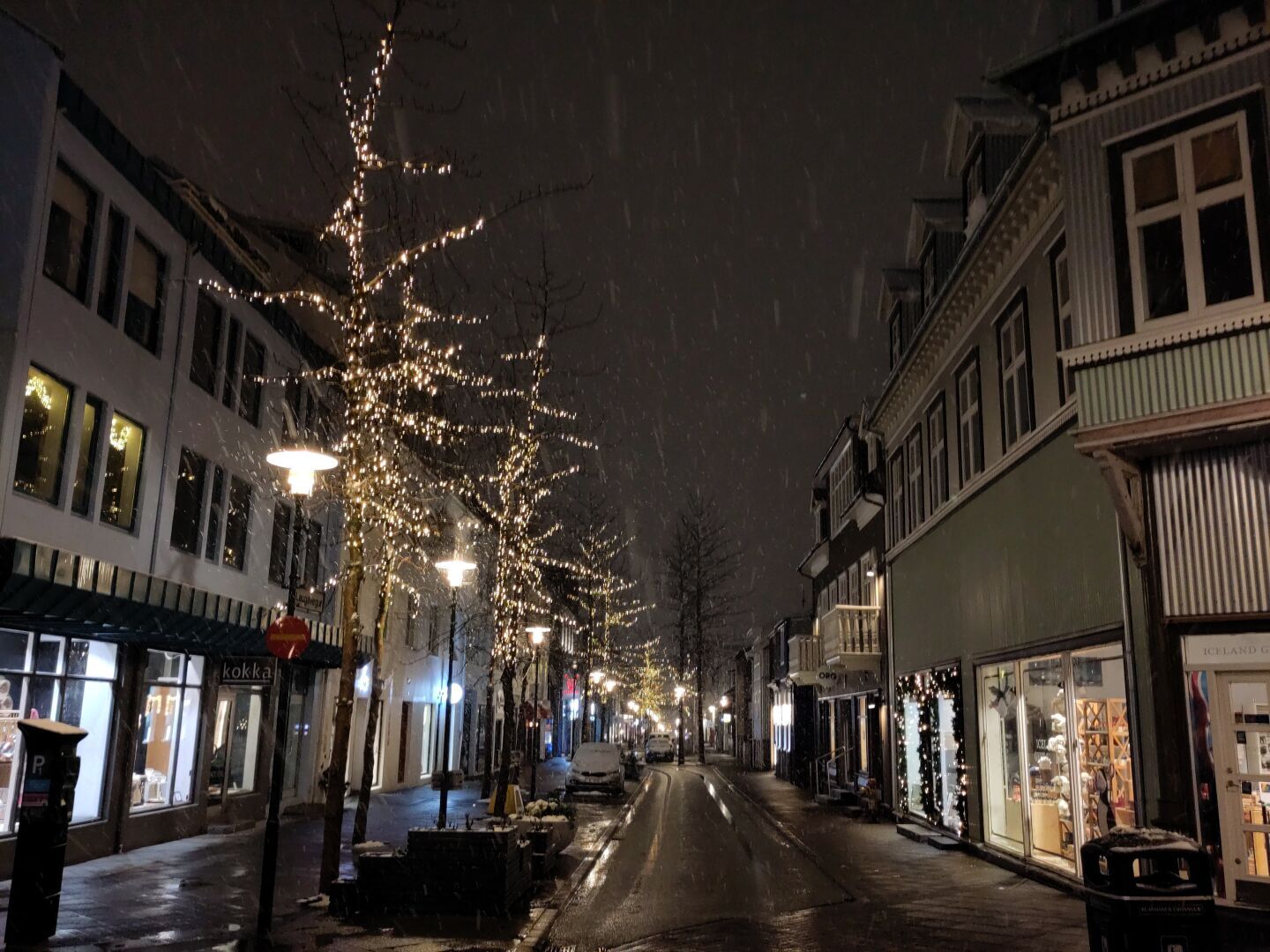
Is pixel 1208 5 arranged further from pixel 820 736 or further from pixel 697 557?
pixel 697 557

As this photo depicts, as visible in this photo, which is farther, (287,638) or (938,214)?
(938,214)

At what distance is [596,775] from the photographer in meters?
31.7

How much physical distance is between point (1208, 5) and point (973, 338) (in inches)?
301

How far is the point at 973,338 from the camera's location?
17688mm

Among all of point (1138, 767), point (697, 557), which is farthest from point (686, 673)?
point (1138, 767)

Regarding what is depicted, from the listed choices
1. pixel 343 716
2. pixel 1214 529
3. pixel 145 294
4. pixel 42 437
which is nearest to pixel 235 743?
pixel 145 294

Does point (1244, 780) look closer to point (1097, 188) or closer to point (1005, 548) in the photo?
point (1005, 548)

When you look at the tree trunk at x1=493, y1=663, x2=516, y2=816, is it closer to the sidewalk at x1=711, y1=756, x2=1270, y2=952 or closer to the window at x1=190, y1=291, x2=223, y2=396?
the sidewalk at x1=711, y1=756, x2=1270, y2=952

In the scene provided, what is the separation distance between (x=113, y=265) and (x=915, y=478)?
16.1 m

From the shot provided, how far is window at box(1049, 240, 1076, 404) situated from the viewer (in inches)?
514

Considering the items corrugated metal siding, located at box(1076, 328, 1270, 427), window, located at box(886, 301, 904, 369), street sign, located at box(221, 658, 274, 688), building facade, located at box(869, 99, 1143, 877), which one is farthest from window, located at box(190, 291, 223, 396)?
window, located at box(886, 301, 904, 369)

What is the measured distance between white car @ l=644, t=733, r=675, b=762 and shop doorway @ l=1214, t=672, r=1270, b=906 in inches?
2147

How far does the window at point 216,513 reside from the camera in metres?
19.2

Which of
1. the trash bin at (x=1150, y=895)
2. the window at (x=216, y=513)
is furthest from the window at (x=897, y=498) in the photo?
the trash bin at (x=1150, y=895)
